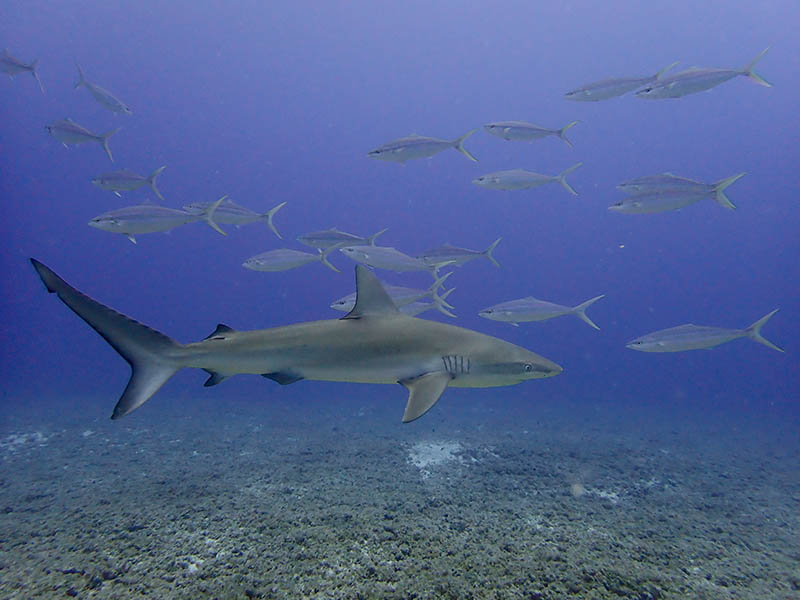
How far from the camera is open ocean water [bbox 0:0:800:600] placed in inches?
135

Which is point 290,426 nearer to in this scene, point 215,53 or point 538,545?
point 538,545

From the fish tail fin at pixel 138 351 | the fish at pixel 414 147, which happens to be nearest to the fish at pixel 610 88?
the fish at pixel 414 147

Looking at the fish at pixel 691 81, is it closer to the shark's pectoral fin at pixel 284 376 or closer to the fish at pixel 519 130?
the fish at pixel 519 130

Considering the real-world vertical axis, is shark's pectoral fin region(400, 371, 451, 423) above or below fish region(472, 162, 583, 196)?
below

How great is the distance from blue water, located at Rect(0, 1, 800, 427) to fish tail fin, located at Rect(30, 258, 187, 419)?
12655 mm

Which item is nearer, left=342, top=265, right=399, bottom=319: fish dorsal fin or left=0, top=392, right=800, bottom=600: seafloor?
left=0, top=392, right=800, bottom=600: seafloor

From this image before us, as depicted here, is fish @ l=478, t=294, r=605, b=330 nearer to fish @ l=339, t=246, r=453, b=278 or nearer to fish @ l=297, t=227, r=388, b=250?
fish @ l=339, t=246, r=453, b=278

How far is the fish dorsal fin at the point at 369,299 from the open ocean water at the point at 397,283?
189cm

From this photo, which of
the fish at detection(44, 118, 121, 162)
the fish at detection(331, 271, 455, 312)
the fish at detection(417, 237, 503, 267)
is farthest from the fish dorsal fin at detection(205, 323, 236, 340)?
the fish at detection(44, 118, 121, 162)

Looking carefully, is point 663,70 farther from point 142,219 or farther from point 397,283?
point 397,283

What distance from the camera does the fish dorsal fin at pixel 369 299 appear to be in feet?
12.2

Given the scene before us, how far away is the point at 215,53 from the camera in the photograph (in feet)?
117

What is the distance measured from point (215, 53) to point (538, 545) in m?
43.0

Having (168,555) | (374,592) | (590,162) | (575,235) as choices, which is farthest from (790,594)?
(575,235)
